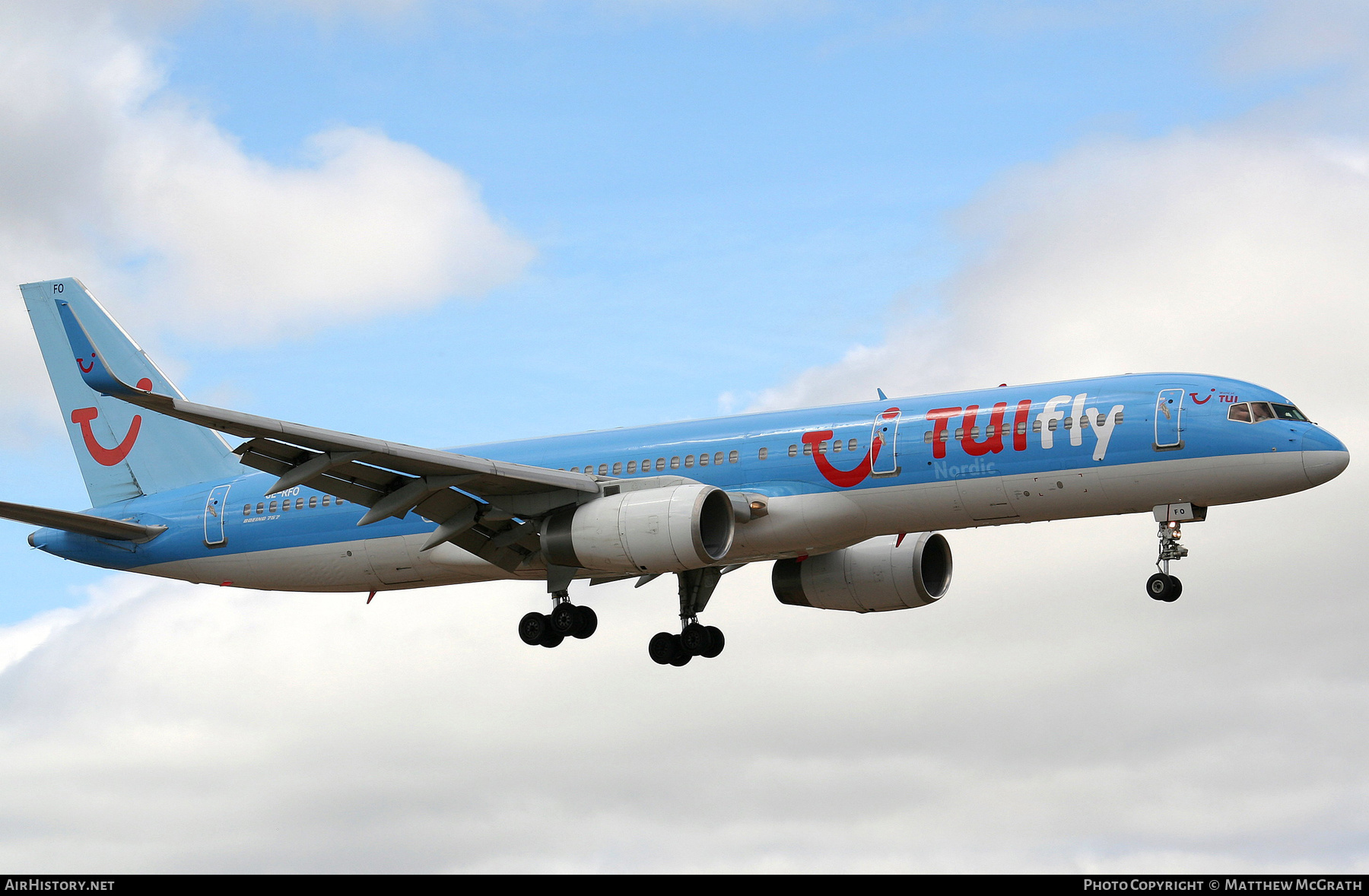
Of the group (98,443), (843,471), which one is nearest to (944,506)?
(843,471)

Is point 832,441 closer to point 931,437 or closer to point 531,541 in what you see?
point 931,437

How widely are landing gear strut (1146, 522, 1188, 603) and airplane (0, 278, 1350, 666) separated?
0.04 meters

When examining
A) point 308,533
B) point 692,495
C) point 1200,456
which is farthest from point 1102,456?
point 308,533

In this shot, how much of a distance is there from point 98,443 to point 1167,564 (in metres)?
26.2

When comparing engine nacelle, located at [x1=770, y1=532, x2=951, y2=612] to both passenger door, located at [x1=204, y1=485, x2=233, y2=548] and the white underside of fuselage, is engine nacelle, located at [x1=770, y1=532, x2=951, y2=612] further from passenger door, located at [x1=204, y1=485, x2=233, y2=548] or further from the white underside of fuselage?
passenger door, located at [x1=204, y1=485, x2=233, y2=548]

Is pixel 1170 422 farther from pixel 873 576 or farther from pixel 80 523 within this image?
pixel 80 523

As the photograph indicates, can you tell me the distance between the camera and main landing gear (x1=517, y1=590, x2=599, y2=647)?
31188 millimetres

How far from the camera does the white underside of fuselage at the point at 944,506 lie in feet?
89.0

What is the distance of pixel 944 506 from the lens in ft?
94.2

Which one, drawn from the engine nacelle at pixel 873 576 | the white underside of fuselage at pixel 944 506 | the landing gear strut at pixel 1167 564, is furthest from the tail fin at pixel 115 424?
the landing gear strut at pixel 1167 564

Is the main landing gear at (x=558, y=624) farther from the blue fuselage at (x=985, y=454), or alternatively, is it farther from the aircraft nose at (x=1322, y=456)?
the aircraft nose at (x=1322, y=456)

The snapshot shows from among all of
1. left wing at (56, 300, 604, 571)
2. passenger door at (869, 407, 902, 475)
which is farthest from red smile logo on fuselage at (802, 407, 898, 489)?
left wing at (56, 300, 604, 571)

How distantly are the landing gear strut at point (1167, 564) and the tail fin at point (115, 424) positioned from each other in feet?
72.4

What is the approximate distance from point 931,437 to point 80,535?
20.8 m
